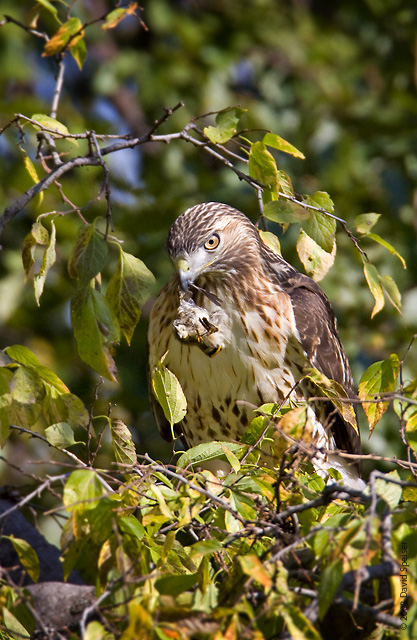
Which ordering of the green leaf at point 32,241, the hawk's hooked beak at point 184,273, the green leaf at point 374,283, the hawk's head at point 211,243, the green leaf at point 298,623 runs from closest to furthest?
the green leaf at point 298,623, the green leaf at point 32,241, the green leaf at point 374,283, the hawk's hooked beak at point 184,273, the hawk's head at point 211,243

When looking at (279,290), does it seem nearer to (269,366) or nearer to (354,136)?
(269,366)

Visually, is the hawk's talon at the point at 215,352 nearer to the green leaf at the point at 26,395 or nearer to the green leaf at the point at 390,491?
the green leaf at the point at 26,395

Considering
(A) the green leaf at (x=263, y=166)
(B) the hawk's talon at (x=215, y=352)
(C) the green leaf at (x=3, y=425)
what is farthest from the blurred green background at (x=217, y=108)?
(C) the green leaf at (x=3, y=425)

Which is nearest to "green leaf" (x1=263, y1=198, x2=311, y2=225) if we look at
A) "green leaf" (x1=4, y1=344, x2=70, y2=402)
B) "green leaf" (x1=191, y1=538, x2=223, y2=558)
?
"green leaf" (x1=4, y1=344, x2=70, y2=402)

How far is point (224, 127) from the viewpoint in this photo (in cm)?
233

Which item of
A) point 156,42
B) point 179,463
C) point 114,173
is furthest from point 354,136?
point 179,463

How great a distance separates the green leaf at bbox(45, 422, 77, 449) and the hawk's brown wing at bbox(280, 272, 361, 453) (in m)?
1.39

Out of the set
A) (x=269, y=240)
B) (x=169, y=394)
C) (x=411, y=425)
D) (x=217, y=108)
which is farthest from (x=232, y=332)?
(x=217, y=108)

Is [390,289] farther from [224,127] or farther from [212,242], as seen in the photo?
[212,242]

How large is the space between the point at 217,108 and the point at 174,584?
16.5ft

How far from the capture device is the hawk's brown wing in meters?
3.30

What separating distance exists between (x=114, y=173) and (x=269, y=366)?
2.97 metres

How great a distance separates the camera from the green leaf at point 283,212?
2.24 m

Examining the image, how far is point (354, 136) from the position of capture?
593 cm
